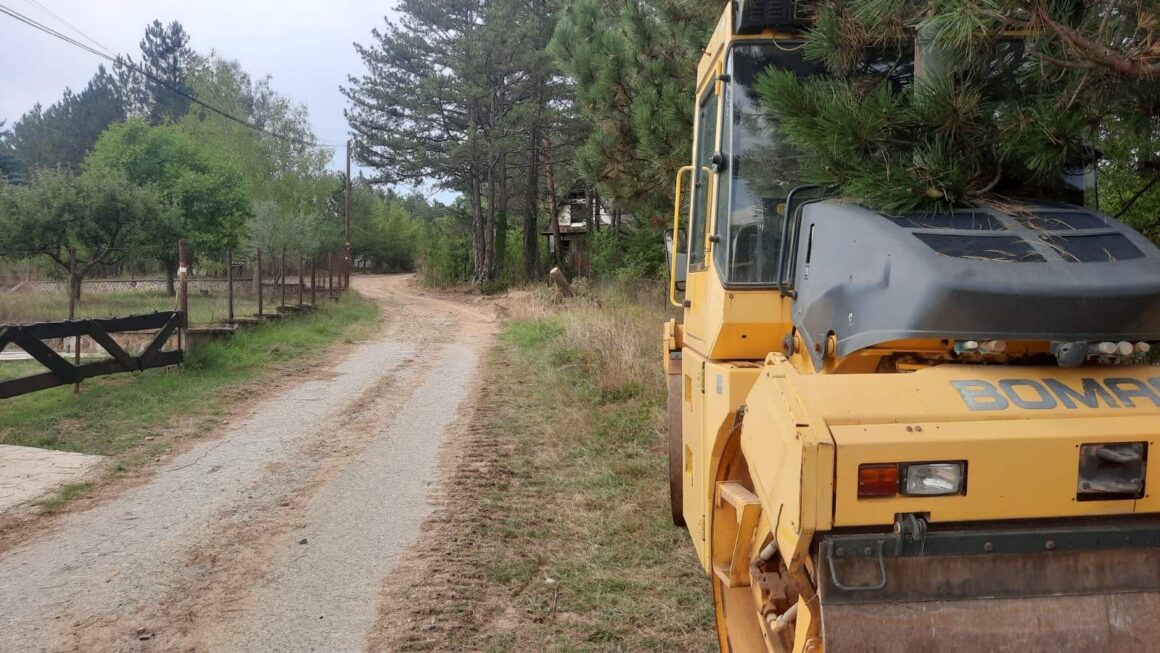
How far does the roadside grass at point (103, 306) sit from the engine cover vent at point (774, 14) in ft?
39.8

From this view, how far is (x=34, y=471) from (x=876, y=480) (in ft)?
22.8

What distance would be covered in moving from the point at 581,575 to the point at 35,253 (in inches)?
886

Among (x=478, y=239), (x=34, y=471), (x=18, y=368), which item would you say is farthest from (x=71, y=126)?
(x=34, y=471)

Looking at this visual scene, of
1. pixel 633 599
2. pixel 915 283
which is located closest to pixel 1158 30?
pixel 915 283

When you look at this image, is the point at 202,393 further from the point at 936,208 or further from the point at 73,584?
the point at 936,208

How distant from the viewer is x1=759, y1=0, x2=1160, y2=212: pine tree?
298 cm

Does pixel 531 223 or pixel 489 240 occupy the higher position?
pixel 531 223

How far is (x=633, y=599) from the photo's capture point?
4672 mm

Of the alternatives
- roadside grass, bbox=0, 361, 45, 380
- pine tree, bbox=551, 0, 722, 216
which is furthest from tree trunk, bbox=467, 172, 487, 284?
pine tree, bbox=551, 0, 722, 216

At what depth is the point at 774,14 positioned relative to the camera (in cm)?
393

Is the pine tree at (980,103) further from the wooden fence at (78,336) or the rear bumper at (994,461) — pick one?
the wooden fence at (78,336)

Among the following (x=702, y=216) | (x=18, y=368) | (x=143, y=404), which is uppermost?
(x=702, y=216)

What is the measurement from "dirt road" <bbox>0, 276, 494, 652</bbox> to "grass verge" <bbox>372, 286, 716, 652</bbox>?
0.30 m

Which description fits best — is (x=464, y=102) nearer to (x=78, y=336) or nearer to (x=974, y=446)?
(x=78, y=336)
